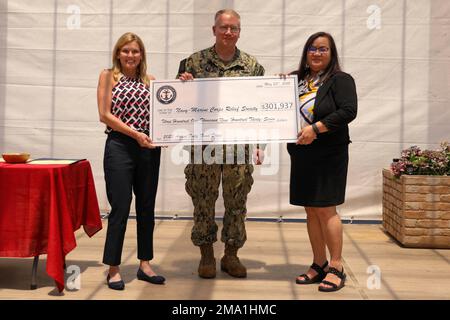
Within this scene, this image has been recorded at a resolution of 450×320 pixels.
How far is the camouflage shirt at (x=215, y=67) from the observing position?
129 inches

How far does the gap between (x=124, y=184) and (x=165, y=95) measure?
21.0 inches

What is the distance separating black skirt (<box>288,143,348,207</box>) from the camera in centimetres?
312

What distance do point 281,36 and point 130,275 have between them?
2.93 m

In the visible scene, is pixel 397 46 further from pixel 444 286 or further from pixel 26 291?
pixel 26 291

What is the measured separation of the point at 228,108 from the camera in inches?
127

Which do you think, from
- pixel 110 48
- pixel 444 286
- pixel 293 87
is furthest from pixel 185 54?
pixel 444 286

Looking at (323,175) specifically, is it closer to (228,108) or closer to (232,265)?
(228,108)

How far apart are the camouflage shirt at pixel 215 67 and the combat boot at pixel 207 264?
0.99 m

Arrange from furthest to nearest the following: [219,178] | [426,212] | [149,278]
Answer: [426,212]
[219,178]
[149,278]

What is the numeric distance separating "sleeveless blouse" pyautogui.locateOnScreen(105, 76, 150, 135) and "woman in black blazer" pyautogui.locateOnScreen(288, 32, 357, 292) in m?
0.83

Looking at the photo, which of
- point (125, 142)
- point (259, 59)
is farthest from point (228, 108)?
point (259, 59)

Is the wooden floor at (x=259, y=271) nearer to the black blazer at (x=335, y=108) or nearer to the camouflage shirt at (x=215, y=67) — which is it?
the black blazer at (x=335, y=108)

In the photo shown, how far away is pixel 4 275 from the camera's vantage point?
3.36 m
